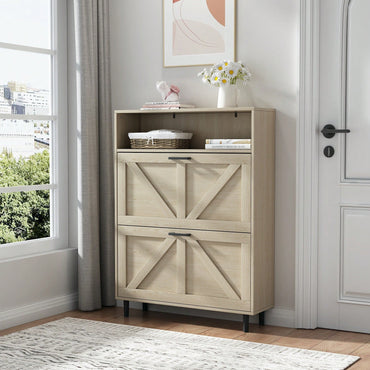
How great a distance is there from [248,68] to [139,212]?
3.51ft

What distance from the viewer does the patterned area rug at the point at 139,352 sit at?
3059 millimetres

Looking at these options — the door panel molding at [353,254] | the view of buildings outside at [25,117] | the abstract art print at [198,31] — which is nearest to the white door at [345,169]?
the door panel molding at [353,254]

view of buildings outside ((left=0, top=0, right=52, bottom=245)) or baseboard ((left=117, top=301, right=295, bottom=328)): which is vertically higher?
view of buildings outside ((left=0, top=0, right=52, bottom=245))

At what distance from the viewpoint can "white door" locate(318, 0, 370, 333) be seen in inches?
143

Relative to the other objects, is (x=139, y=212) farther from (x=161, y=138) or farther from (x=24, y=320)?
(x=24, y=320)

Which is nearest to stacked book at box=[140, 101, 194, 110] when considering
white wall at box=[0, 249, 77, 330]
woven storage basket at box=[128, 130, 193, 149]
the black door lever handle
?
woven storage basket at box=[128, 130, 193, 149]

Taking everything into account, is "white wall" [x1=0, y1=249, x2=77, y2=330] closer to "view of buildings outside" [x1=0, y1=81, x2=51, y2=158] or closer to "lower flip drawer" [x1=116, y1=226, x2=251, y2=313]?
"lower flip drawer" [x1=116, y1=226, x2=251, y2=313]

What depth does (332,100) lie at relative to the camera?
3711mm

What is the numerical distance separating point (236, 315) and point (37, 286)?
1.22 m

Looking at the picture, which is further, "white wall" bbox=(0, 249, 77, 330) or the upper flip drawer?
"white wall" bbox=(0, 249, 77, 330)

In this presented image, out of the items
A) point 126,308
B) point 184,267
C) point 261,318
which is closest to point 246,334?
point 261,318

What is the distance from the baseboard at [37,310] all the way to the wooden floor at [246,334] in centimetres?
5

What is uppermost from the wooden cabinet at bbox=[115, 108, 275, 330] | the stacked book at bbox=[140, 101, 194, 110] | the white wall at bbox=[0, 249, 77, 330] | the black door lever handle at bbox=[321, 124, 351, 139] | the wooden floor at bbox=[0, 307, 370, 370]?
the stacked book at bbox=[140, 101, 194, 110]

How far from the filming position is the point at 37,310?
3.99 m
